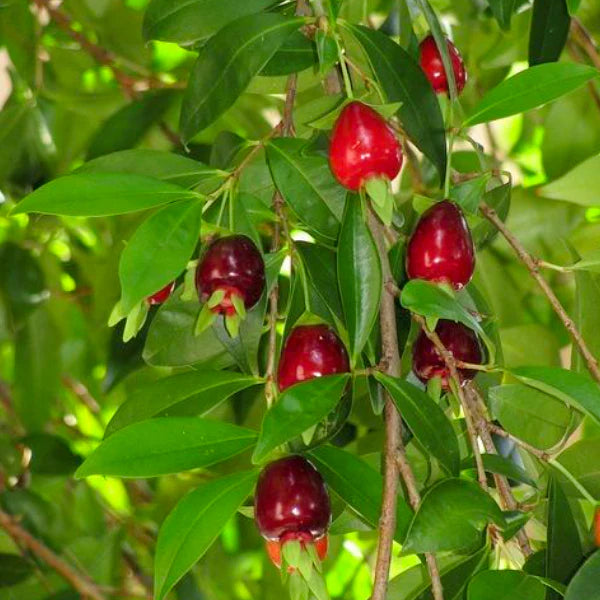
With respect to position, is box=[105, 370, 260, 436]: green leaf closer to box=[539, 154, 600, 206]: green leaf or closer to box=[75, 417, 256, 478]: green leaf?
box=[75, 417, 256, 478]: green leaf

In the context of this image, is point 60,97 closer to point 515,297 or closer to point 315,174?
point 515,297

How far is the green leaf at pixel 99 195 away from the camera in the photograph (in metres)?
0.57

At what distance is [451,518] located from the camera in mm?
504

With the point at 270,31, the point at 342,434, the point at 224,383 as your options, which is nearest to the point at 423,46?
the point at 270,31

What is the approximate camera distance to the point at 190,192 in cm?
60

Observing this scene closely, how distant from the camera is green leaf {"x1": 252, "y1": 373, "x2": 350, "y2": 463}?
493mm

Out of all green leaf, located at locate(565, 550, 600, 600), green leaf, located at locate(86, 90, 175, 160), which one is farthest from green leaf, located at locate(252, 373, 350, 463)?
green leaf, located at locate(86, 90, 175, 160)

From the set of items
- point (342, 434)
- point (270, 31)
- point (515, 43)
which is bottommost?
point (342, 434)

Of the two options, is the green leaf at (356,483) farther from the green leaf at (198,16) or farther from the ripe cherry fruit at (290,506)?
the green leaf at (198,16)

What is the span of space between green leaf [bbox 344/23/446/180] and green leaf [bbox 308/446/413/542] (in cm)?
16

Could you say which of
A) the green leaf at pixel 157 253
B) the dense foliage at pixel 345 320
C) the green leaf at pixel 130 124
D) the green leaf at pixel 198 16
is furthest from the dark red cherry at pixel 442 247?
the green leaf at pixel 130 124

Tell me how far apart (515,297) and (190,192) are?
1.79 feet

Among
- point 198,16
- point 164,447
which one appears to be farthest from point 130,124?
point 164,447

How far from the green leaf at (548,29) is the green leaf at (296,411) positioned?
1.11 feet
